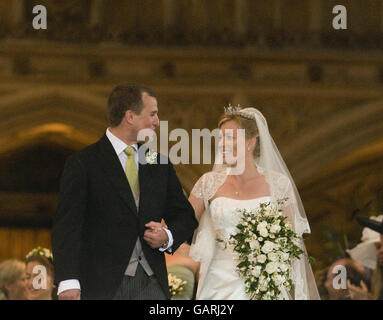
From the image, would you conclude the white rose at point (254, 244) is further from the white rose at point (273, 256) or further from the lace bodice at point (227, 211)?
the lace bodice at point (227, 211)

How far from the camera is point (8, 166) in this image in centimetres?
917

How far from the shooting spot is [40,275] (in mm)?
7598

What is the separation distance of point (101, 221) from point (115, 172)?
0.78 feet

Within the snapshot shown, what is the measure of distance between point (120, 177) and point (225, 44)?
5204 mm

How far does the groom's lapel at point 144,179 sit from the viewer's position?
3803 mm

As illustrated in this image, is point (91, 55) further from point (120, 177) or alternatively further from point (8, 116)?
point (120, 177)

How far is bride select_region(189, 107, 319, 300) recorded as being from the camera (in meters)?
4.70

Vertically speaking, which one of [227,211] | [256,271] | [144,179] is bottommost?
[256,271]

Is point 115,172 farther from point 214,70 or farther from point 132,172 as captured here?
point 214,70

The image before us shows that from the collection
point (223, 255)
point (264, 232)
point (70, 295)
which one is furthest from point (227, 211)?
point (70, 295)

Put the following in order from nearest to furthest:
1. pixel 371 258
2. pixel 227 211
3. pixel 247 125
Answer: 1. pixel 227 211
2. pixel 247 125
3. pixel 371 258

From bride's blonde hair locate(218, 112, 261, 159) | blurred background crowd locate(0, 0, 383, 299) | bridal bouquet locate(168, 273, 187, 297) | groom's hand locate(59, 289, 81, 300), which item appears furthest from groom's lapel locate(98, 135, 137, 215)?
blurred background crowd locate(0, 0, 383, 299)

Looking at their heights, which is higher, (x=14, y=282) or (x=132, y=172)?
(x=132, y=172)

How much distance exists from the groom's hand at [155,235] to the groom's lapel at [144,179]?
11 cm
